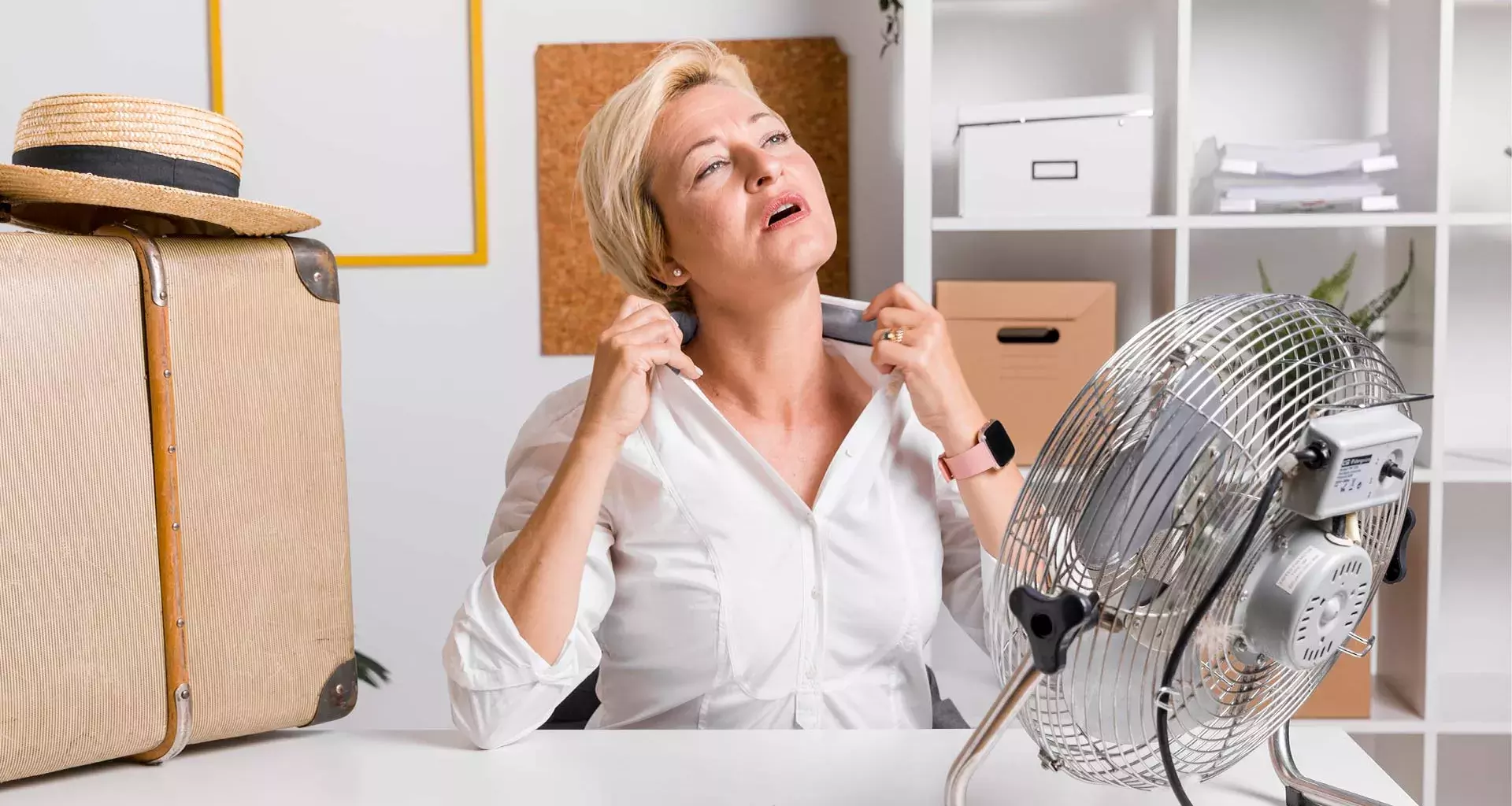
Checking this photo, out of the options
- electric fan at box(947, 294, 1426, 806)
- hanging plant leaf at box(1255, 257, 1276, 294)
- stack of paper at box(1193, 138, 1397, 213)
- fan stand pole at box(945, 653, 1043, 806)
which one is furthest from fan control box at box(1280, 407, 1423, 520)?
hanging plant leaf at box(1255, 257, 1276, 294)

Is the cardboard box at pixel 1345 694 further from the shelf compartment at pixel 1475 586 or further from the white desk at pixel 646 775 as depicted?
the white desk at pixel 646 775

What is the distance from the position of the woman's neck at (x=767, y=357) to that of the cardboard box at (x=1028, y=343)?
73 centimetres

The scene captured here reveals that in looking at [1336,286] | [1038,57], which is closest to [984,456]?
[1336,286]

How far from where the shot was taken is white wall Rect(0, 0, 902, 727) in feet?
8.62

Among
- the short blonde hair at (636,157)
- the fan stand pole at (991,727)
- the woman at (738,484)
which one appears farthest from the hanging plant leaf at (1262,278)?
the fan stand pole at (991,727)

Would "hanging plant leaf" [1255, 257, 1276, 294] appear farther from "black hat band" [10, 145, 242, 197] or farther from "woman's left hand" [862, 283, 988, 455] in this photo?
"black hat band" [10, 145, 242, 197]

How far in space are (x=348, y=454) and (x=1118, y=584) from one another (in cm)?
240

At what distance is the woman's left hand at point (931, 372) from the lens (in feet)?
4.40

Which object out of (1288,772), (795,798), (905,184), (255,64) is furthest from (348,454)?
(1288,772)

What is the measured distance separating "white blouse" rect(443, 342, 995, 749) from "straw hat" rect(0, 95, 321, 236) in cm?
51

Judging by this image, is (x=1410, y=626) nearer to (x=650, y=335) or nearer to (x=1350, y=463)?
(x=650, y=335)

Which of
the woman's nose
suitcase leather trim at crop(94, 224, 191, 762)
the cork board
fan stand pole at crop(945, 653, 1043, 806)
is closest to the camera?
fan stand pole at crop(945, 653, 1043, 806)

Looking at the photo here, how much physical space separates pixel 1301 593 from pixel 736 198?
91 centimetres

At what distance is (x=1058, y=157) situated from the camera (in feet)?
7.04
